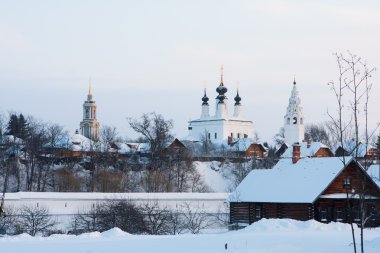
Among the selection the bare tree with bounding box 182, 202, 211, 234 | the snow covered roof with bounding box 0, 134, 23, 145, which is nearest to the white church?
the snow covered roof with bounding box 0, 134, 23, 145

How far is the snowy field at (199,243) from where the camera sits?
2123cm

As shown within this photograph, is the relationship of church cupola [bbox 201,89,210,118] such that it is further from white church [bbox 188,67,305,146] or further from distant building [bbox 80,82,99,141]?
distant building [bbox 80,82,99,141]

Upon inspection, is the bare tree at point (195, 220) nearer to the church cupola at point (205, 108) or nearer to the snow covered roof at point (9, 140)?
the snow covered roof at point (9, 140)

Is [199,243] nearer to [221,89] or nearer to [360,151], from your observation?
[360,151]

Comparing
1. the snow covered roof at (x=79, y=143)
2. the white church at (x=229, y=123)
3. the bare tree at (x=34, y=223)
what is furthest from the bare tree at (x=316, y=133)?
the bare tree at (x=34, y=223)

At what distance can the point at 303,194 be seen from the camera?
38781 mm


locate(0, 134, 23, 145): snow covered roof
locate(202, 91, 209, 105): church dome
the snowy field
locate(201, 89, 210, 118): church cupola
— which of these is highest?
locate(202, 91, 209, 105): church dome

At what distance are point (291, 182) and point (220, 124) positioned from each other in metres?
85.8

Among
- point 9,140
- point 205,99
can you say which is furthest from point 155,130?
point 205,99

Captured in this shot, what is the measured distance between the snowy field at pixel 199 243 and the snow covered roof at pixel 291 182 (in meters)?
10.3

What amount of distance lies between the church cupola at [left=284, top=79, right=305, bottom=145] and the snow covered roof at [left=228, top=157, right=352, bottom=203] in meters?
80.4

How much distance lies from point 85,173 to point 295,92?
62.3m

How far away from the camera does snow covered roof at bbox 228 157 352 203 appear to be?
1526 inches

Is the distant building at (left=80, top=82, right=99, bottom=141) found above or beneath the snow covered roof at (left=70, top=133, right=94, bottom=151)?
above
